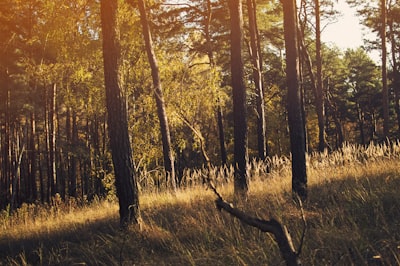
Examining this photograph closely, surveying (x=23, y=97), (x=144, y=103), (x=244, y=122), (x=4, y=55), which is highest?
(x=4, y=55)

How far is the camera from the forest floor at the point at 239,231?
13.1 feet

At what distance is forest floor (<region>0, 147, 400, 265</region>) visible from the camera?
3979 mm

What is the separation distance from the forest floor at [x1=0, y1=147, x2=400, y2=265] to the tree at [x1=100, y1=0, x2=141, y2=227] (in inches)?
24.4

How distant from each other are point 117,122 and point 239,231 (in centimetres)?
293

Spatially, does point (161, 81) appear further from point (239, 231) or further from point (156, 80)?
point (239, 231)

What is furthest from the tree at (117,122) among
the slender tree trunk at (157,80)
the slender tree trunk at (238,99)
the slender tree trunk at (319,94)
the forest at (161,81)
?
the slender tree trunk at (319,94)

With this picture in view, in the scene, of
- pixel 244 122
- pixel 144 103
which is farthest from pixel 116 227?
pixel 144 103

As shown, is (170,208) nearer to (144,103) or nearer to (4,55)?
(144,103)

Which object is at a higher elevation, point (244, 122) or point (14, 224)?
point (244, 122)

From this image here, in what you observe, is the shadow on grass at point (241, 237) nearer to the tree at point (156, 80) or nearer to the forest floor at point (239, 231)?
the forest floor at point (239, 231)

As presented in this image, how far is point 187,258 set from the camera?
4.44 m

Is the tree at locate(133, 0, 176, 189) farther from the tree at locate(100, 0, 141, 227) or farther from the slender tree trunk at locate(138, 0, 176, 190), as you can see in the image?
the tree at locate(100, 0, 141, 227)

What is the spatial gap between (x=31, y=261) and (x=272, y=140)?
33.0 meters

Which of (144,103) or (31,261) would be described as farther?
(144,103)
